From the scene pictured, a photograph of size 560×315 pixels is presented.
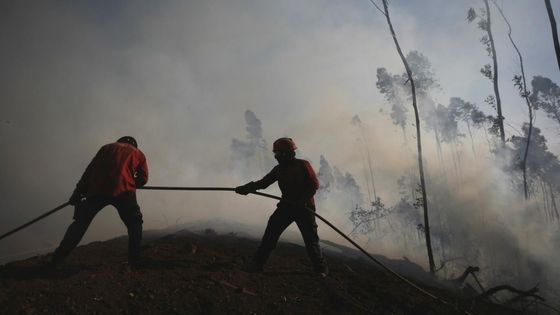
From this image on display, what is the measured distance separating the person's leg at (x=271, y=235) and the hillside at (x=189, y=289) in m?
0.25

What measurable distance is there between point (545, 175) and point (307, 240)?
151ft

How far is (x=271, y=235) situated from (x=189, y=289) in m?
1.51

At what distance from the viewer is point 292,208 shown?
15.9 ft

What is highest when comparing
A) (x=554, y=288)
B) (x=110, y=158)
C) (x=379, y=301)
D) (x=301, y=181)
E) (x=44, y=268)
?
(x=110, y=158)

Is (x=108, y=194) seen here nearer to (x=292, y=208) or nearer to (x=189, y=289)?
(x=189, y=289)

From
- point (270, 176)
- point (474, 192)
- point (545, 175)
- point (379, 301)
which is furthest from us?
point (545, 175)

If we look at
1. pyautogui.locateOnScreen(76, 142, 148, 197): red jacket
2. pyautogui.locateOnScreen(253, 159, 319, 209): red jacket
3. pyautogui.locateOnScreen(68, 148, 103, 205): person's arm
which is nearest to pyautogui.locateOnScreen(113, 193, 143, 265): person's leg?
pyautogui.locateOnScreen(76, 142, 148, 197): red jacket

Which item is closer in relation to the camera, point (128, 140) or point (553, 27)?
point (128, 140)

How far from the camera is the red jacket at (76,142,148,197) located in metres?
4.08

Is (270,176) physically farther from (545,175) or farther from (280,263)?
(545,175)

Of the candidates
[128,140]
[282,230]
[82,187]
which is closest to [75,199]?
[82,187]

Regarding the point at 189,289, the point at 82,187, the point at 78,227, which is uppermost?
the point at 82,187

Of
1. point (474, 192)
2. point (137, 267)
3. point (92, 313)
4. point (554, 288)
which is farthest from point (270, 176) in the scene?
point (474, 192)

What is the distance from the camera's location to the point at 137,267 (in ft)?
13.9
